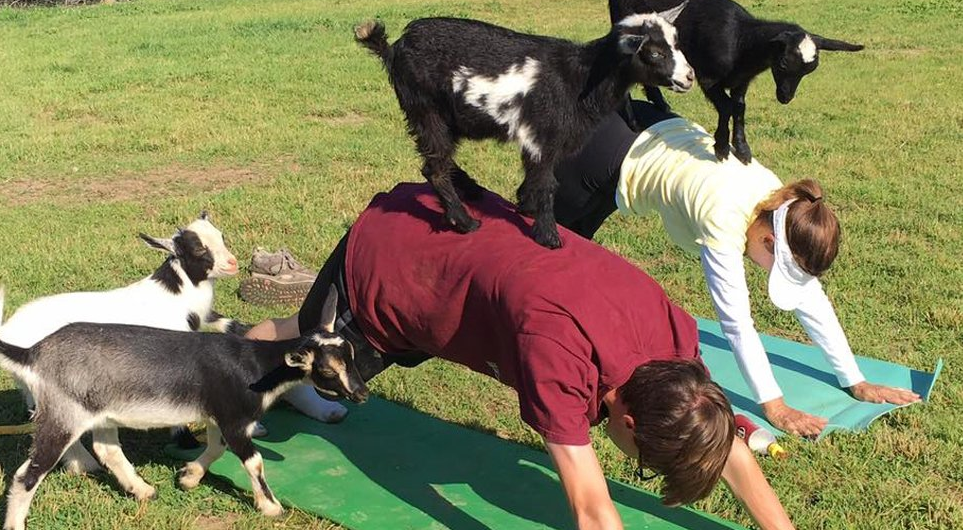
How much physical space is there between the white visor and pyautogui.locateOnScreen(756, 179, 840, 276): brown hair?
0.08ft

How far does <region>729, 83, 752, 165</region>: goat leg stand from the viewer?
5.15 metres

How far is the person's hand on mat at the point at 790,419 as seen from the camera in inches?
191

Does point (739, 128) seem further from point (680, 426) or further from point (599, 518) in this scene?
point (599, 518)

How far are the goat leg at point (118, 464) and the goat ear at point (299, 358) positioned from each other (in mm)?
908

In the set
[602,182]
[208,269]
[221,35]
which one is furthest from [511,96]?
[221,35]

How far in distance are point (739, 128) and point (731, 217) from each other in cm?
91

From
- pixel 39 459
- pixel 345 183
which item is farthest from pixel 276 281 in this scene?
pixel 39 459

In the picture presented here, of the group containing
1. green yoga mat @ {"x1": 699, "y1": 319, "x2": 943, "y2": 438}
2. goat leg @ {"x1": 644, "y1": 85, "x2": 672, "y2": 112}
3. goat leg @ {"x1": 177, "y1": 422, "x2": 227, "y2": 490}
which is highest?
goat leg @ {"x1": 644, "y1": 85, "x2": 672, "y2": 112}

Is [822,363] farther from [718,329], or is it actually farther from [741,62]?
[741,62]

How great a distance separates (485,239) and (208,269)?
201cm

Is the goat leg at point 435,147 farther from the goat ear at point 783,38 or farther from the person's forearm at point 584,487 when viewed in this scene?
the goat ear at point 783,38

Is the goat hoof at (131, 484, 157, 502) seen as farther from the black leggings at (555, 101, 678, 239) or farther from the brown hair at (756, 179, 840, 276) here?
the brown hair at (756, 179, 840, 276)

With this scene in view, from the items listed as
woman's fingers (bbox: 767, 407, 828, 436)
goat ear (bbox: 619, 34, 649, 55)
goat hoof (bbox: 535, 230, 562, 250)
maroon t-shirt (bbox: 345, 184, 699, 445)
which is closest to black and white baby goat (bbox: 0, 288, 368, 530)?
maroon t-shirt (bbox: 345, 184, 699, 445)

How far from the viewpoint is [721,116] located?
5.42 metres
